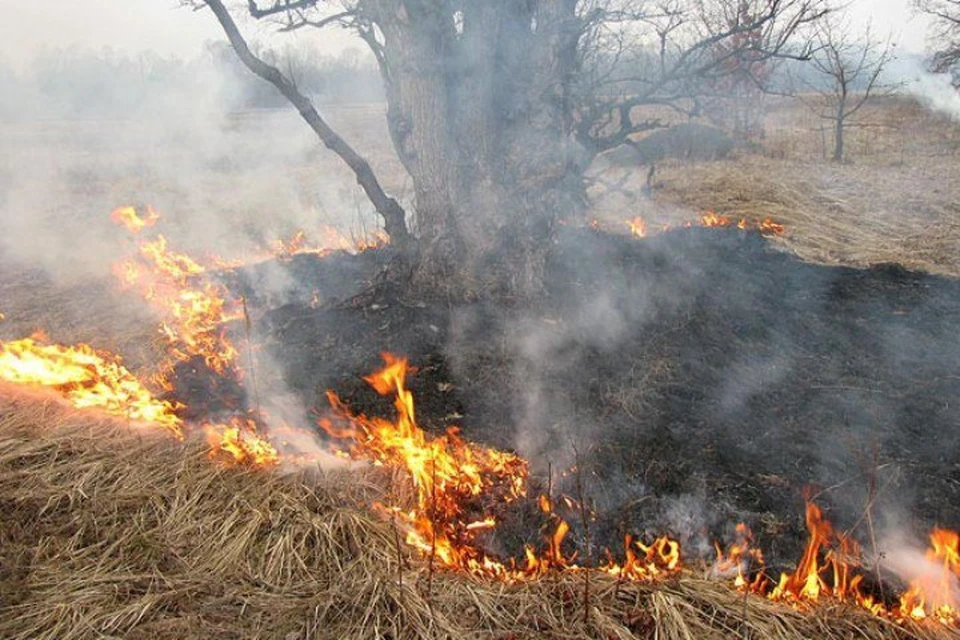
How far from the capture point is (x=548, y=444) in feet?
12.5

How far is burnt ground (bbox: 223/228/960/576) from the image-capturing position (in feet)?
11.0

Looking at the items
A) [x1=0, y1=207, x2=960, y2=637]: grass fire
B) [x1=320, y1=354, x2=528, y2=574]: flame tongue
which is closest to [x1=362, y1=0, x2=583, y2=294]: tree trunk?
[x1=0, y1=207, x2=960, y2=637]: grass fire

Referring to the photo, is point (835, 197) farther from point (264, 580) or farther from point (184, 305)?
point (264, 580)

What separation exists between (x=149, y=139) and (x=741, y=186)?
1731 centimetres

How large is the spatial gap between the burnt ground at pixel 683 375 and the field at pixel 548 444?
21mm

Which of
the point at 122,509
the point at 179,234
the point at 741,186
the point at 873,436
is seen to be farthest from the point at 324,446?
the point at 741,186

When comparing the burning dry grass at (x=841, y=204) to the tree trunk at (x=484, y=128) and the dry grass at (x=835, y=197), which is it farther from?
the tree trunk at (x=484, y=128)

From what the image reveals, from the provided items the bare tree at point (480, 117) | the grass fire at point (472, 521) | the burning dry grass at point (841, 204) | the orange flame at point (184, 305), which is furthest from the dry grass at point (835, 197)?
the orange flame at point (184, 305)

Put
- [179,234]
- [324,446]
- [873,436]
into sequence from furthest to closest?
[179,234], [324,446], [873,436]

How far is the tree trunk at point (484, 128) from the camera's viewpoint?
5.05m

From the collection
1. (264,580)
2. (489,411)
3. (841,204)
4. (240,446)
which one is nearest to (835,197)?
(841,204)

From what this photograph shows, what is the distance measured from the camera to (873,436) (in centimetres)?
377

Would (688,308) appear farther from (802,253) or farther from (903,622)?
(802,253)

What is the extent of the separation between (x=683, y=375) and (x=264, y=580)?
10.6ft
